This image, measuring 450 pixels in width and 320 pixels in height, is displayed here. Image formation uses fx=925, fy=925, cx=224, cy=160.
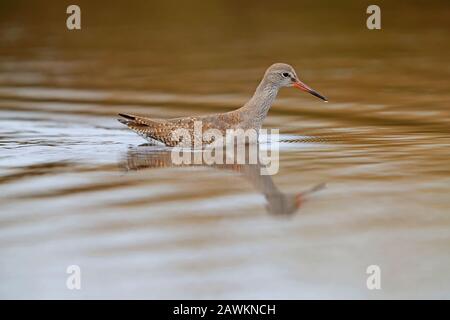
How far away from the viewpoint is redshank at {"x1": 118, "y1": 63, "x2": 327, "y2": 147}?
1159 centimetres

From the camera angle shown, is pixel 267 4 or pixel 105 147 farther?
pixel 267 4

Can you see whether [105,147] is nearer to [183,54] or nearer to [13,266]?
[13,266]

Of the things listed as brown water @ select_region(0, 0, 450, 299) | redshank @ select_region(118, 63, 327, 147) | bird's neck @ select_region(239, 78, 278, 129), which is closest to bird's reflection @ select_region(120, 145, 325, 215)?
brown water @ select_region(0, 0, 450, 299)

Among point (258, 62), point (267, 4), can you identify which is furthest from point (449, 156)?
point (267, 4)

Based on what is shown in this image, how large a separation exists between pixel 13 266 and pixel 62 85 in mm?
9226

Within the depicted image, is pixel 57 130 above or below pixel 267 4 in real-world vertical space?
below

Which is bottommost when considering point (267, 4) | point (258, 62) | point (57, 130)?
point (57, 130)

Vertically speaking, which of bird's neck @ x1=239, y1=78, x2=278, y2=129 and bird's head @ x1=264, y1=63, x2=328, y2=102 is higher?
bird's head @ x1=264, y1=63, x2=328, y2=102

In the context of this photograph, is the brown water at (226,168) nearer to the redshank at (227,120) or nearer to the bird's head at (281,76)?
the redshank at (227,120)

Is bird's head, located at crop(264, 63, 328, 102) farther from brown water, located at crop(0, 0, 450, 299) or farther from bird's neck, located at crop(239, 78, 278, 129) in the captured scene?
brown water, located at crop(0, 0, 450, 299)

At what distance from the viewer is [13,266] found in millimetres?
6918

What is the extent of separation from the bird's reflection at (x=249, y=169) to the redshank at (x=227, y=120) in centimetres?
21

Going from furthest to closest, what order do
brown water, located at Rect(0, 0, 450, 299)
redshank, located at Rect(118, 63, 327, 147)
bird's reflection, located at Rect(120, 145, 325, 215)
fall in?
1. redshank, located at Rect(118, 63, 327, 147)
2. bird's reflection, located at Rect(120, 145, 325, 215)
3. brown water, located at Rect(0, 0, 450, 299)

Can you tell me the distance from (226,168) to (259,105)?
76.8 inches
